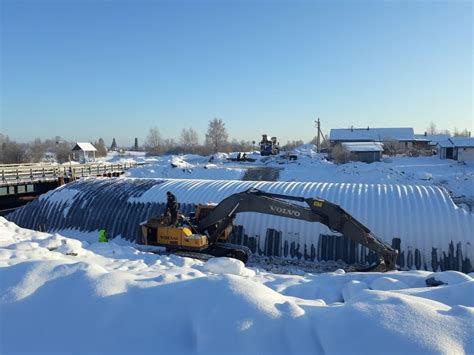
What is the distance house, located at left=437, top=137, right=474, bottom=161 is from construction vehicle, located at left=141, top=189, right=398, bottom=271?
173 ft

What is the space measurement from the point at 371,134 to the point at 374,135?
67 centimetres

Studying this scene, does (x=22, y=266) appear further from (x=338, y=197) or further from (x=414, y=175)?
(x=414, y=175)

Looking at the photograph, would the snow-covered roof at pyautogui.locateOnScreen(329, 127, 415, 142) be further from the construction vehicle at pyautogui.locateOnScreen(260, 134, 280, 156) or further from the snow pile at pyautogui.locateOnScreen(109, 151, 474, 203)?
the snow pile at pyautogui.locateOnScreen(109, 151, 474, 203)

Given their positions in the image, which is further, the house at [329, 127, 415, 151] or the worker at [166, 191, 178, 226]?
the house at [329, 127, 415, 151]

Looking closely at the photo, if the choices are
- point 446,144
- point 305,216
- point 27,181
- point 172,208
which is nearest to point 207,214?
point 172,208

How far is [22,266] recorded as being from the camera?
6.14 metres

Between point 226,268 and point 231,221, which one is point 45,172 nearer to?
point 231,221

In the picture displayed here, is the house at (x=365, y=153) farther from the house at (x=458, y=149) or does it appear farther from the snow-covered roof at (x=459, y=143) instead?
the house at (x=458, y=149)

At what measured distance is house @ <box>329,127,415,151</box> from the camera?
84375mm

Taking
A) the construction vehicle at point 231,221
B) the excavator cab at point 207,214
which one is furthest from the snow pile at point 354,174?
the excavator cab at point 207,214

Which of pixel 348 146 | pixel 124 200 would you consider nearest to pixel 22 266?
pixel 124 200

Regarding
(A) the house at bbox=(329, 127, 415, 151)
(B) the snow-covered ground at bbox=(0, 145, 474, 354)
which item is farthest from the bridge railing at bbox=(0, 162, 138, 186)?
(A) the house at bbox=(329, 127, 415, 151)

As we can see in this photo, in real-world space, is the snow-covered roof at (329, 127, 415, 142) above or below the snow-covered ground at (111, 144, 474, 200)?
above

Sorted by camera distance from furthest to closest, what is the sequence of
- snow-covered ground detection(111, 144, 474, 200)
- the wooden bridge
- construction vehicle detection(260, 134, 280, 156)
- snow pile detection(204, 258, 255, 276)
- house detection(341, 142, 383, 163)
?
construction vehicle detection(260, 134, 280, 156) → house detection(341, 142, 383, 163) → snow-covered ground detection(111, 144, 474, 200) → the wooden bridge → snow pile detection(204, 258, 255, 276)
